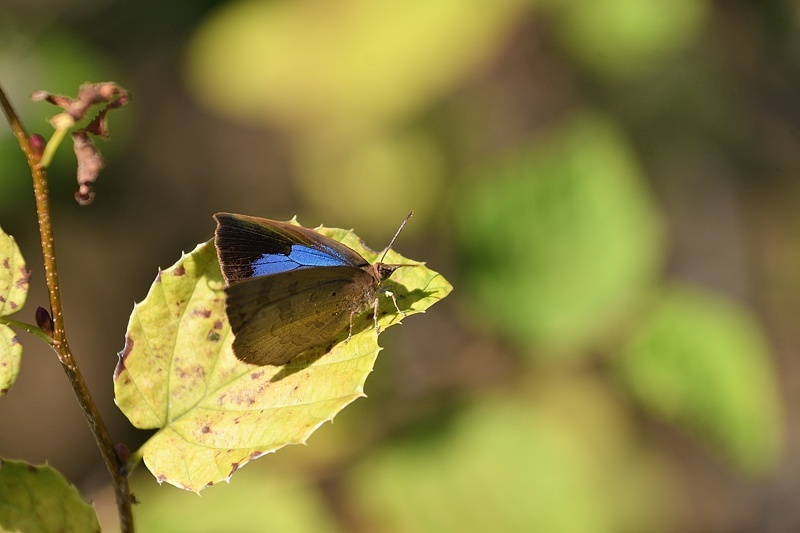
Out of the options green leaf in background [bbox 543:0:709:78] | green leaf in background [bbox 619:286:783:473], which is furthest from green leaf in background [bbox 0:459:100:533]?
green leaf in background [bbox 543:0:709:78]

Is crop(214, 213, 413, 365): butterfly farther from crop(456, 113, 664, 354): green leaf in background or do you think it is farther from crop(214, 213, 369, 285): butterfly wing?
crop(456, 113, 664, 354): green leaf in background

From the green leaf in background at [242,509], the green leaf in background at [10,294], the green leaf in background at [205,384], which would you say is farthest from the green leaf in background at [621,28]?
the green leaf in background at [10,294]

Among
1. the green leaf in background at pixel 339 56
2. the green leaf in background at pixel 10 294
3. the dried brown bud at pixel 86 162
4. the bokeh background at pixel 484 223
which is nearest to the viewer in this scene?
the dried brown bud at pixel 86 162

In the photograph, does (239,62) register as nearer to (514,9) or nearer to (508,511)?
(514,9)

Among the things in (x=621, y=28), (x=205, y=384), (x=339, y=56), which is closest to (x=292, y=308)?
(x=205, y=384)

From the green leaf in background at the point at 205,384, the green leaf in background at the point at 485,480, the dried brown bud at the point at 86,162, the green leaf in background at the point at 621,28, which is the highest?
the dried brown bud at the point at 86,162

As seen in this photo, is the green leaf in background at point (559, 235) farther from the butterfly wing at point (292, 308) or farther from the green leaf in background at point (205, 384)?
the green leaf in background at point (205, 384)
